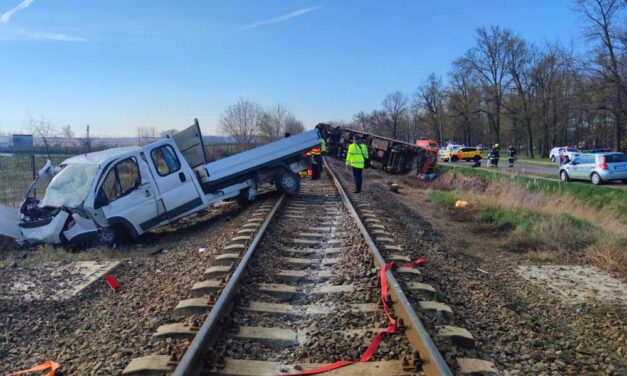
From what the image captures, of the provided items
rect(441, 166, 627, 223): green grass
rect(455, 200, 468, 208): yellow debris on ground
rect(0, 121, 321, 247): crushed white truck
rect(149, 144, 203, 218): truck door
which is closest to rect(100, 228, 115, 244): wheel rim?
rect(0, 121, 321, 247): crushed white truck

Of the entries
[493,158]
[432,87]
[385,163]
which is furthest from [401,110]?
[385,163]

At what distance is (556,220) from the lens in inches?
433

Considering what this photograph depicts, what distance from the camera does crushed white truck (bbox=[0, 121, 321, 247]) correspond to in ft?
31.3

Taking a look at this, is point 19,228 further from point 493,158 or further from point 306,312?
point 493,158

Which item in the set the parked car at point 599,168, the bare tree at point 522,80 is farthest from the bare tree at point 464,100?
the parked car at point 599,168

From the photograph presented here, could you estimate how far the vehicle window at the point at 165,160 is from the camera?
10.8 metres

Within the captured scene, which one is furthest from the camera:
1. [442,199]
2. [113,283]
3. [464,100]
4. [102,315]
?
[464,100]

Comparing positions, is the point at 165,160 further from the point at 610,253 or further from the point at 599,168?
the point at 599,168

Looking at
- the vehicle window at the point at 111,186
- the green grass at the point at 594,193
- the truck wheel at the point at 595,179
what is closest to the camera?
the vehicle window at the point at 111,186

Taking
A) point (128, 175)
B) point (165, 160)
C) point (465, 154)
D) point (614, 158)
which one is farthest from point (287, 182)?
point (465, 154)

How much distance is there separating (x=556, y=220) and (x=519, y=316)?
6657 mm

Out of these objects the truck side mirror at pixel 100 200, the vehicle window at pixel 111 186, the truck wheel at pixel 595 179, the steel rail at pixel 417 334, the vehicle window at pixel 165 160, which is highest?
the vehicle window at pixel 165 160

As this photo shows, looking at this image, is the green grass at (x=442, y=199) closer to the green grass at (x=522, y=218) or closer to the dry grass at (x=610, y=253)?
the green grass at (x=522, y=218)

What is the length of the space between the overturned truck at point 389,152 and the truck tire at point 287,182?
1281cm
